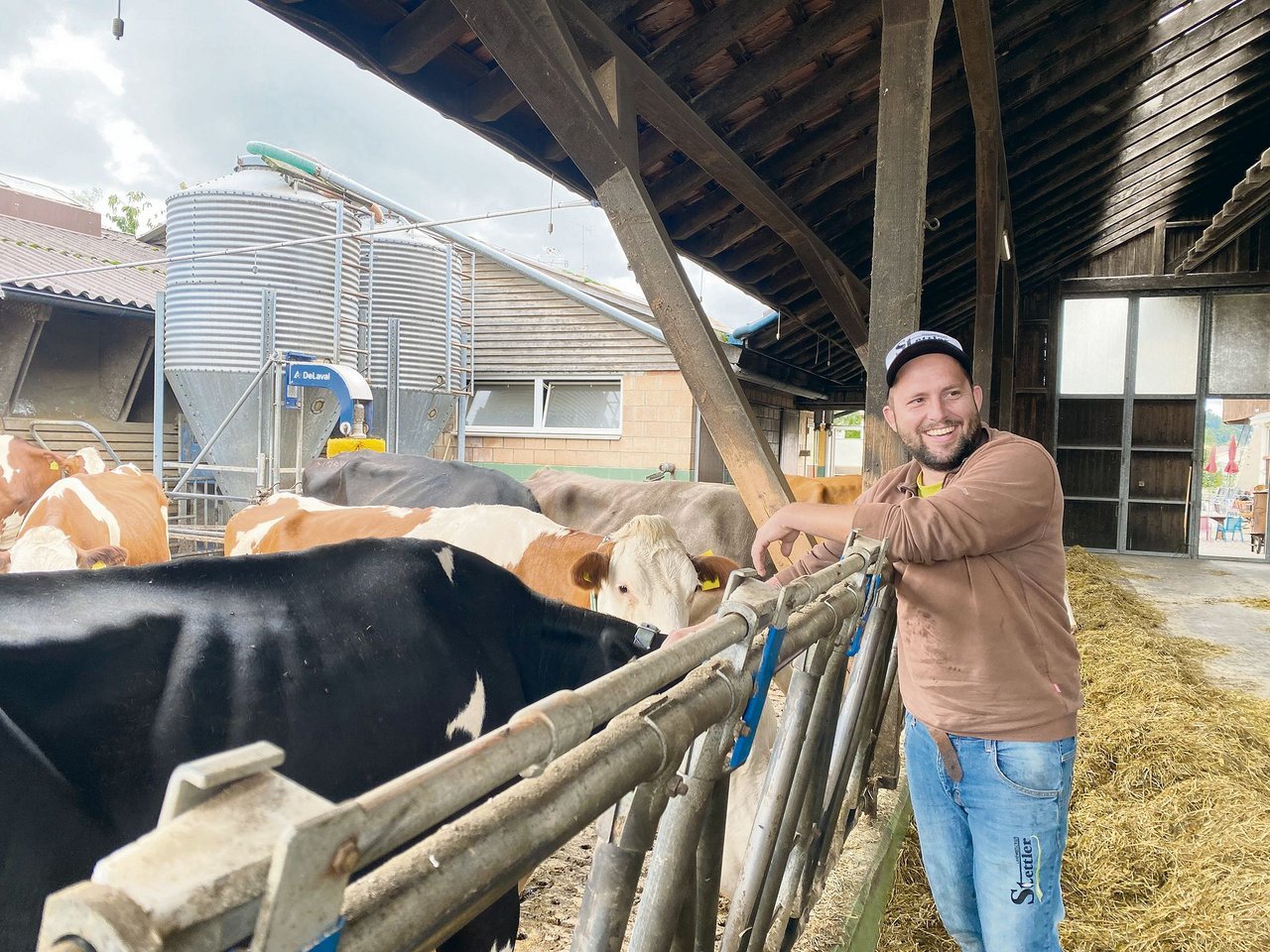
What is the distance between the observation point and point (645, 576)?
3.03 m

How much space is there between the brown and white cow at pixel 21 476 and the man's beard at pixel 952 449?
7.02 meters

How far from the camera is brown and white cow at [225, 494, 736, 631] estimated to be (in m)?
3.04

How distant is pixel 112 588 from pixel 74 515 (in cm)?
480

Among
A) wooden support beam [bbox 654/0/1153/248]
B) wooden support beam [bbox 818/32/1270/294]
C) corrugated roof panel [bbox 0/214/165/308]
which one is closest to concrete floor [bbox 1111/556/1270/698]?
wooden support beam [bbox 818/32/1270/294]

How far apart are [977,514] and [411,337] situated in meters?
10.8

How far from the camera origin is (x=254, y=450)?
8.44 m

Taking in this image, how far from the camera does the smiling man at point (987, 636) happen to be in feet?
5.38

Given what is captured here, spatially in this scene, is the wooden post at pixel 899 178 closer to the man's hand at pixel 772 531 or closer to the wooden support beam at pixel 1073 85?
the man's hand at pixel 772 531

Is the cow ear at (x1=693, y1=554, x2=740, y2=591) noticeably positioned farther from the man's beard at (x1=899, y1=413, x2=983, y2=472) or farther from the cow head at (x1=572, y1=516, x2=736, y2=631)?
the man's beard at (x1=899, y1=413, x2=983, y2=472)

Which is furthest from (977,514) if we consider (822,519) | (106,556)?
(106,556)

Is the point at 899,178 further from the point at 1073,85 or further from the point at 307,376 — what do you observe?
the point at 307,376

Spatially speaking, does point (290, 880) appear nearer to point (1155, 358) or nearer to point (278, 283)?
point (278, 283)

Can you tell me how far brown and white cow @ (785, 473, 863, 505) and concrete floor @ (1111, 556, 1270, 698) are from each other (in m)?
2.68

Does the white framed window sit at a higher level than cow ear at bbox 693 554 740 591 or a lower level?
higher
